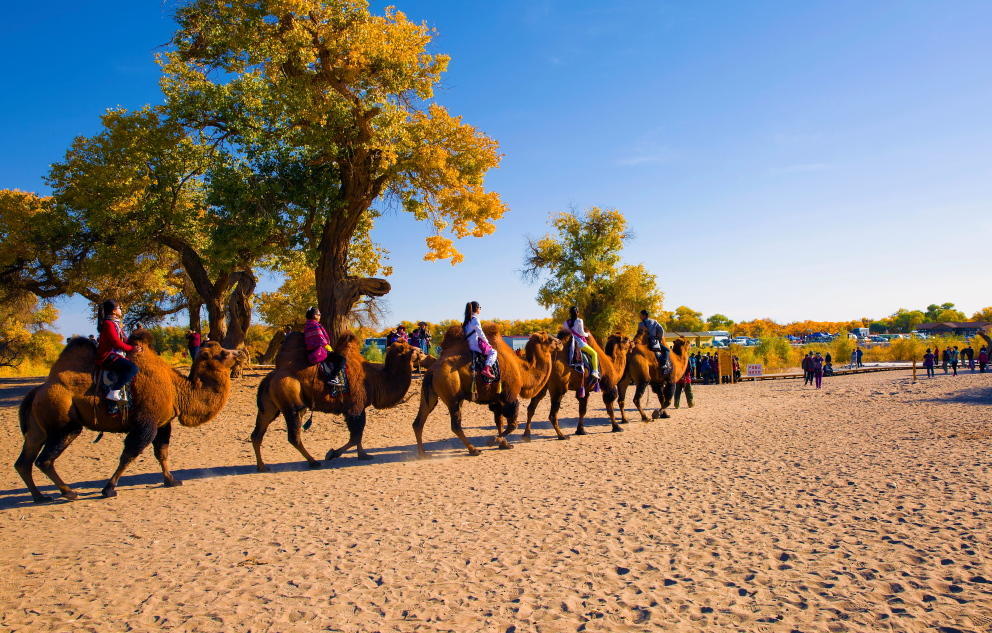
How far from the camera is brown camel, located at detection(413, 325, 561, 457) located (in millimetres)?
9500

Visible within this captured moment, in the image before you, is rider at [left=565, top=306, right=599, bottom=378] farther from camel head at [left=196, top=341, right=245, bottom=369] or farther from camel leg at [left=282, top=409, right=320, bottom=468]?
camel head at [left=196, top=341, right=245, bottom=369]

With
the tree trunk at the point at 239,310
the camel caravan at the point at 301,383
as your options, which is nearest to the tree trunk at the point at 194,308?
the tree trunk at the point at 239,310

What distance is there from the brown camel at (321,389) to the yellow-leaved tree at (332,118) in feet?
26.9

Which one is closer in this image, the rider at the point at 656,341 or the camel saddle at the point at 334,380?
the camel saddle at the point at 334,380

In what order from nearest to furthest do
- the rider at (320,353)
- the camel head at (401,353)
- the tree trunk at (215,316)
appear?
1. the rider at (320,353)
2. the camel head at (401,353)
3. the tree trunk at (215,316)

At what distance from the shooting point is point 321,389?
29.8ft

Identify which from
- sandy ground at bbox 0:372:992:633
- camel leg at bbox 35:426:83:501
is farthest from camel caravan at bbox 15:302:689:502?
sandy ground at bbox 0:372:992:633

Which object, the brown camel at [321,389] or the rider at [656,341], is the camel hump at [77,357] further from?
the rider at [656,341]

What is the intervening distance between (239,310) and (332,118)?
977 cm

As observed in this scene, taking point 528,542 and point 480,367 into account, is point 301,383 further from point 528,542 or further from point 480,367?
point 528,542

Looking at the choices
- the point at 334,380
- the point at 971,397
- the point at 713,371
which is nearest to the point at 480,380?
the point at 334,380

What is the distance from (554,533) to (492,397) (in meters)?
4.56

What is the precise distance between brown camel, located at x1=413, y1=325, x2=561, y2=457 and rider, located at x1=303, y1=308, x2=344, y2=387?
54.8 inches

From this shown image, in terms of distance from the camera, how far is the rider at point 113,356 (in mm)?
7160
